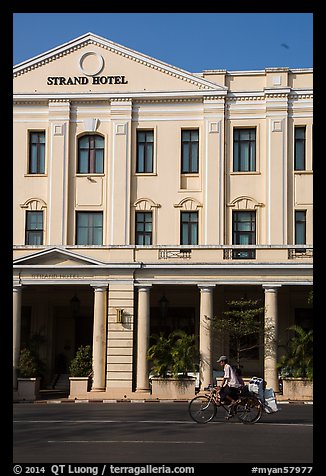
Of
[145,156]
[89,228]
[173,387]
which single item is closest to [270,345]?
[173,387]

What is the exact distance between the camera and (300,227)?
35.4m

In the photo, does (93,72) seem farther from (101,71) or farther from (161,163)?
(161,163)

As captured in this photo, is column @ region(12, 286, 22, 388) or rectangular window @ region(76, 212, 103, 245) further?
rectangular window @ region(76, 212, 103, 245)

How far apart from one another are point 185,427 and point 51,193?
17.9 m

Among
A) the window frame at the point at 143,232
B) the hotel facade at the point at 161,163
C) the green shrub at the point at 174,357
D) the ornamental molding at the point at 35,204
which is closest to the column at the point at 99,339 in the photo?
the green shrub at the point at 174,357

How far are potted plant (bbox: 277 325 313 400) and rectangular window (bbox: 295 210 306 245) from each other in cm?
429

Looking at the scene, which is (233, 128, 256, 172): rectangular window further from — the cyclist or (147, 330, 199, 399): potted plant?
the cyclist

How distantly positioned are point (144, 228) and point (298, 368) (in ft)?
28.8

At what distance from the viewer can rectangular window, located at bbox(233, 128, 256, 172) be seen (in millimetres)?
36031

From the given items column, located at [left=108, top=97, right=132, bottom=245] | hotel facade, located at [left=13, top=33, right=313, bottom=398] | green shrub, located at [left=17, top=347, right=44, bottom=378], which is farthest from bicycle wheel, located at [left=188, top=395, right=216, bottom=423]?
column, located at [left=108, top=97, right=132, bottom=245]

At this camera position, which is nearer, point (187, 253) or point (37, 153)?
point (187, 253)

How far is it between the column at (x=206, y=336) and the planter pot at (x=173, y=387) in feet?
2.89

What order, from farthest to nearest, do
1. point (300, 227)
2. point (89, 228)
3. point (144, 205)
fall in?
point (89, 228) → point (144, 205) → point (300, 227)
